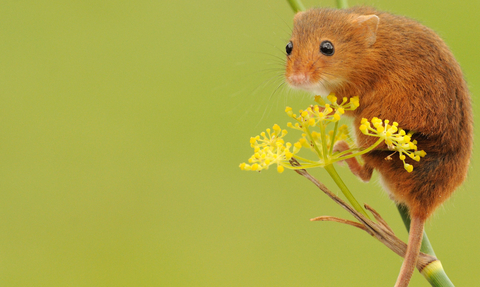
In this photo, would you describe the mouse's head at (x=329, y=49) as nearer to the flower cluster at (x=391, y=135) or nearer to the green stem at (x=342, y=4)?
the green stem at (x=342, y=4)

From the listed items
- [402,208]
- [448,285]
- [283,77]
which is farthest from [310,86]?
[448,285]

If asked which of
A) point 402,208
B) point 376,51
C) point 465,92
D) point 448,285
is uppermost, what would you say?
point 376,51

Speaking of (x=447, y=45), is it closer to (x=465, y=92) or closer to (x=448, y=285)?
(x=465, y=92)

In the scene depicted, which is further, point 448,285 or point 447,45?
point 447,45

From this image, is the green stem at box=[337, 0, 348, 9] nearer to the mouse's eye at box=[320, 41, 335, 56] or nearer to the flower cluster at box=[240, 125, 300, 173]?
the mouse's eye at box=[320, 41, 335, 56]

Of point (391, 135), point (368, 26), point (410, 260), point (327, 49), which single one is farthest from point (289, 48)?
point (410, 260)

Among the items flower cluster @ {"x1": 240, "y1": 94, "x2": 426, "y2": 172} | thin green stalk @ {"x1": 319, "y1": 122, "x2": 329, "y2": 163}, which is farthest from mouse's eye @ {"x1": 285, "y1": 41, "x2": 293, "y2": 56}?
thin green stalk @ {"x1": 319, "y1": 122, "x2": 329, "y2": 163}

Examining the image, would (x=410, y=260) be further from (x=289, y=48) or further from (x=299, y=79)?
(x=289, y=48)

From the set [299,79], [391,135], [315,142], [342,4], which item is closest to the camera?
[391,135]
